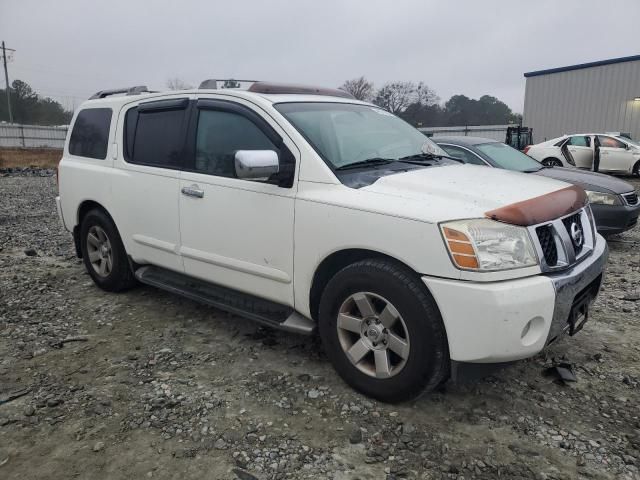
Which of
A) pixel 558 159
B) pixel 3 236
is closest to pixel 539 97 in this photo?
pixel 558 159

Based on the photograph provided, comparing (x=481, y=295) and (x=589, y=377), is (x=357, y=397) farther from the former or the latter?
(x=589, y=377)

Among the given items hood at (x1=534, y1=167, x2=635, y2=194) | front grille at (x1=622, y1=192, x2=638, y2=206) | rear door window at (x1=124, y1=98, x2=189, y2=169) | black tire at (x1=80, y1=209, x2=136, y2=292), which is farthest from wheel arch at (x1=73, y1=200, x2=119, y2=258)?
front grille at (x1=622, y1=192, x2=638, y2=206)

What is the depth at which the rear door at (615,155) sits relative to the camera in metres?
15.7

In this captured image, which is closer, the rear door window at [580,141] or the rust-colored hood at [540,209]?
the rust-colored hood at [540,209]


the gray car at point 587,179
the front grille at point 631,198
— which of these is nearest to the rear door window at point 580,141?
the gray car at point 587,179

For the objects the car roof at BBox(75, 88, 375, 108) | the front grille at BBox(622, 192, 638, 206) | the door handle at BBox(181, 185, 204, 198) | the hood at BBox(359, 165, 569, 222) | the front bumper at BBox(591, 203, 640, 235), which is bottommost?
the front bumper at BBox(591, 203, 640, 235)

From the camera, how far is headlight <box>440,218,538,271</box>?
8.10 ft

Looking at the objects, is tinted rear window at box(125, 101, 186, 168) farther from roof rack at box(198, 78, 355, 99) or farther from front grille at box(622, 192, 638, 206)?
front grille at box(622, 192, 638, 206)

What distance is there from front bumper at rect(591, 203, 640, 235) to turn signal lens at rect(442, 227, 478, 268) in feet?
15.5

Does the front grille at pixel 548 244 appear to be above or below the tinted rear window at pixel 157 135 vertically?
below

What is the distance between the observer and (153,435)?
2674mm

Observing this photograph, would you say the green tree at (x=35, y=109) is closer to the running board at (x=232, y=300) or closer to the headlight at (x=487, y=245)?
the running board at (x=232, y=300)

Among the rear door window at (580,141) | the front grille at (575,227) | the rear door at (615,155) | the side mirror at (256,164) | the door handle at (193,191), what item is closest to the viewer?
the front grille at (575,227)

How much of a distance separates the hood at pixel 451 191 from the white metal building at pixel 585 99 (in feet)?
86.9
